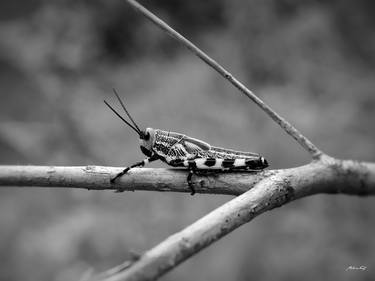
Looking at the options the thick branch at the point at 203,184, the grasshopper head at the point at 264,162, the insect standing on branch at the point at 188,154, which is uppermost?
the insect standing on branch at the point at 188,154

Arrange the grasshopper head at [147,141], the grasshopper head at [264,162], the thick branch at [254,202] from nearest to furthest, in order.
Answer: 1. the thick branch at [254,202]
2. the grasshopper head at [264,162]
3. the grasshopper head at [147,141]

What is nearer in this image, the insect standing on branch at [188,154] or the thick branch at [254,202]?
the thick branch at [254,202]

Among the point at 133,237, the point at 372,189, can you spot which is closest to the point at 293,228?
the point at 133,237

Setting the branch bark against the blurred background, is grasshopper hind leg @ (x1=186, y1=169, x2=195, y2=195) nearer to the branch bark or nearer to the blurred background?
the branch bark

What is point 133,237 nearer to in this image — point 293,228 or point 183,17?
point 293,228

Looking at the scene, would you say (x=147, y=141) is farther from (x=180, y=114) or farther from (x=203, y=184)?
(x=180, y=114)

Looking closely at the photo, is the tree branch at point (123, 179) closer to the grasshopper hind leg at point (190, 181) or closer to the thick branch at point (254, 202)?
the grasshopper hind leg at point (190, 181)

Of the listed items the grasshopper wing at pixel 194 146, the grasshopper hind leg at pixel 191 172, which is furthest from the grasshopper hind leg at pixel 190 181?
the grasshopper wing at pixel 194 146
